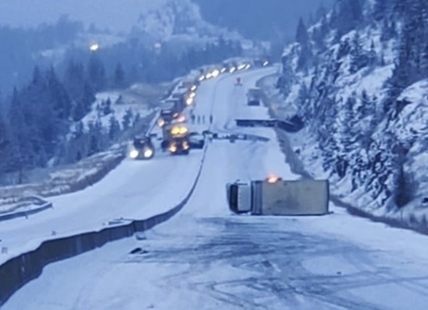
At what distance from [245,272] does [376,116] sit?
2492 inches

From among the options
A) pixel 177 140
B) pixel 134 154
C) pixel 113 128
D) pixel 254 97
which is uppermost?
pixel 254 97

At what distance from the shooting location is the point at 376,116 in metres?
84.9

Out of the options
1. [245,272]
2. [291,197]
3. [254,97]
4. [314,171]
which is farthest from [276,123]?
[245,272]

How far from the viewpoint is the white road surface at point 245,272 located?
18453 mm

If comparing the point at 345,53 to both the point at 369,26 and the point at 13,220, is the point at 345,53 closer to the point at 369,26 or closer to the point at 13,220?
A: the point at 369,26

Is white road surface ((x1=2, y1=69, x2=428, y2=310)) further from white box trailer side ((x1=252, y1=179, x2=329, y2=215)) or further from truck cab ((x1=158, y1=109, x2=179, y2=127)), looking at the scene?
truck cab ((x1=158, y1=109, x2=179, y2=127))

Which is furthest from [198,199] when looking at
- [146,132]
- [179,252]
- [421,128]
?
[146,132]

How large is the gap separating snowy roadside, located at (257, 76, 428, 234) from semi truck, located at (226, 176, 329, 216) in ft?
6.84

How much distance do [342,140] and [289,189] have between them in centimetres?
3552

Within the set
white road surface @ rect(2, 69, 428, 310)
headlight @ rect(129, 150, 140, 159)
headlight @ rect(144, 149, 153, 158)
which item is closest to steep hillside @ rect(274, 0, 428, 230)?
white road surface @ rect(2, 69, 428, 310)

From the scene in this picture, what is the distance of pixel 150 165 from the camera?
90.9 meters

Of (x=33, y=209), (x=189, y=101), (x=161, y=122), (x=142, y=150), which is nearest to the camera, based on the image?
(x=33, y=209)

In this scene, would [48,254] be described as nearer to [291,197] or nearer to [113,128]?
[291,197]

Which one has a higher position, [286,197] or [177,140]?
[177,140]
